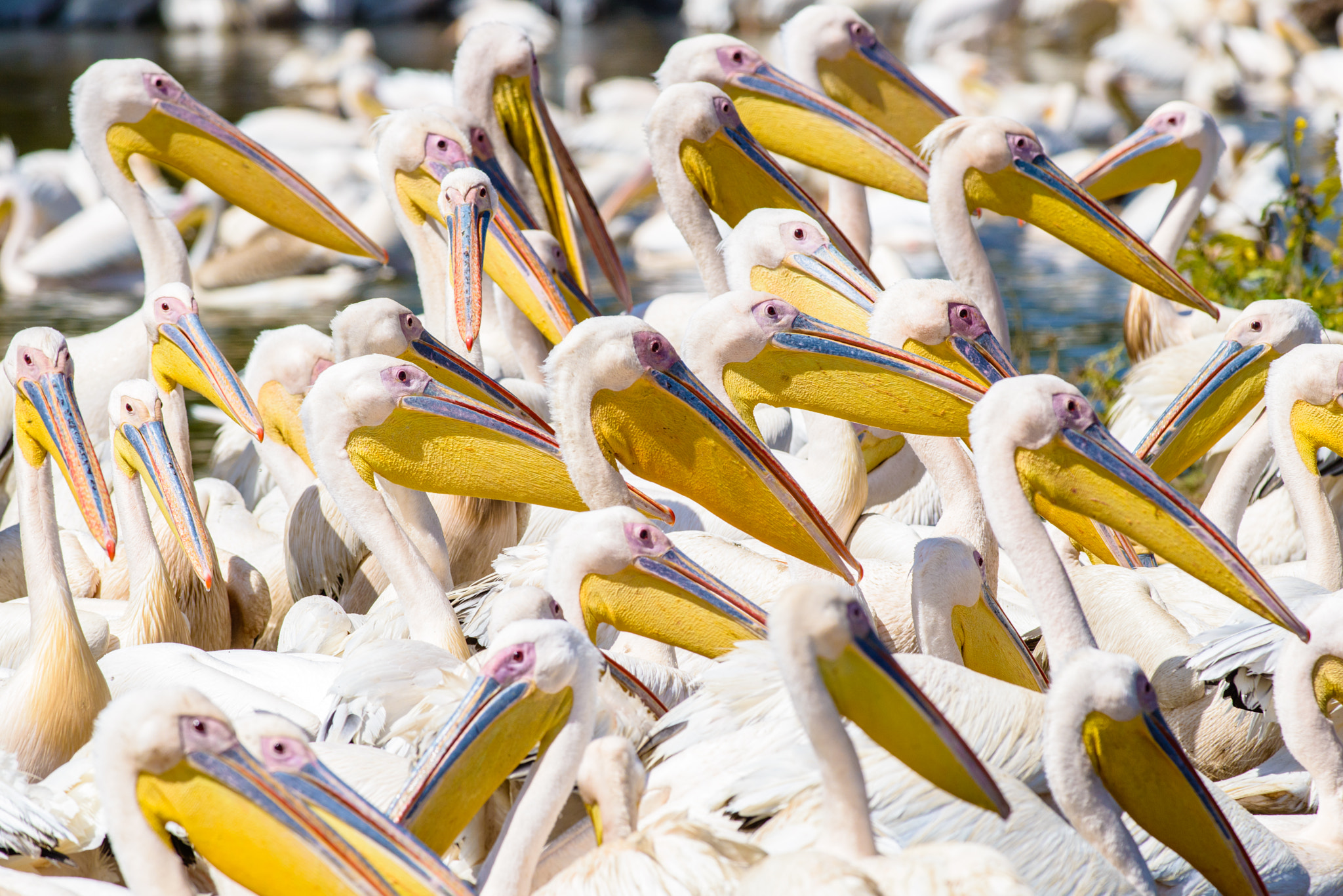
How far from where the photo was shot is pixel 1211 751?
3512 millimetres

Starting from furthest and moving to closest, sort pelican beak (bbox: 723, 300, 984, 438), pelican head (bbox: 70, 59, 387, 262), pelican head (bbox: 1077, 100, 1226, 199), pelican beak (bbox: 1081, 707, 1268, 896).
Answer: pelican head (bbox: 1077, 100, 1226, 199)
pelican head (bbox: 70, 59, 387, 262)
pelican beak (bbox: 723, 300, 984, 438)
pelican beak (bbox: 1081, 707, 1268, 896)

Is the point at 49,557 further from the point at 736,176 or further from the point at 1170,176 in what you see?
the point at 1170,176

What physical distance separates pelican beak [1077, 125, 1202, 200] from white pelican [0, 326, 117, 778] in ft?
10.4

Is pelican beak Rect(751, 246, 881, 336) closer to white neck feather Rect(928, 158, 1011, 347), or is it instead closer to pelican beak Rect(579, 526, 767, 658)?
white neck feather Rect(928, 158, 1011, 347)

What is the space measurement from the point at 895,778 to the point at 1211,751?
1149 mm

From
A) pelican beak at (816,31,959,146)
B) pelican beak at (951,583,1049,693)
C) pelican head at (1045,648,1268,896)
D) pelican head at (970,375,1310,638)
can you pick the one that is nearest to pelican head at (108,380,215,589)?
pelican beak at (951,583,1049,693)

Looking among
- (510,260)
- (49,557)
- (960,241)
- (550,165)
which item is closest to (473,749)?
(49,557)

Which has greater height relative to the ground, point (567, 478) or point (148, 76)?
point (148, 76)

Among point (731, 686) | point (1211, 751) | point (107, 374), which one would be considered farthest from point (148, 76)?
point (1211, 751)

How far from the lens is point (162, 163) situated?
511 centimetres

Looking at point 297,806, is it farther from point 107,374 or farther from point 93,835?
point 107,374

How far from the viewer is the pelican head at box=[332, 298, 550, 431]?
12.9ft

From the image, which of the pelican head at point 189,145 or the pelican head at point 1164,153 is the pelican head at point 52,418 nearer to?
the pelican head at point 189,145

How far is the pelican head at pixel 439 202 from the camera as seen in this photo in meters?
4.61
